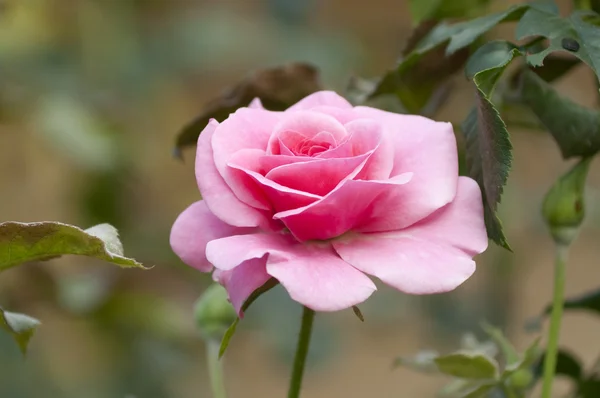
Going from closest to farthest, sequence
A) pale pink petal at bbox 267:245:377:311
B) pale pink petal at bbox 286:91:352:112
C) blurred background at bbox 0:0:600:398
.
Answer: pale pink petal at bbox 267:245:377:311 < pale pink petal at bbox 286:91:352:112 < blurred background at bbox 0:0:600:398

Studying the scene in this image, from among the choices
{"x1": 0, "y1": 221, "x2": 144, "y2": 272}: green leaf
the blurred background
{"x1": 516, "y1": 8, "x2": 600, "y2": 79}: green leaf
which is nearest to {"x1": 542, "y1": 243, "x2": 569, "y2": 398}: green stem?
{"x1": 516, "y1": 8, "x2": 600, "y2": 79}: green leaf

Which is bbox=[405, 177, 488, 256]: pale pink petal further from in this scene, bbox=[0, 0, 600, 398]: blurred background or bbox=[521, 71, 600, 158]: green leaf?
bbox=[0, 0, 600, 398]: blurred background

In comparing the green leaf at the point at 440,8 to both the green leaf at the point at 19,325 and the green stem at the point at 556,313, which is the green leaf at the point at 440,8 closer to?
the green stem at the point at 556,313

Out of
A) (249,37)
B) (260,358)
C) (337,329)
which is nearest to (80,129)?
(249,37)

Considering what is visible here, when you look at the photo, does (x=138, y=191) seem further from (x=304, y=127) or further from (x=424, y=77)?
(x=304, y=127)

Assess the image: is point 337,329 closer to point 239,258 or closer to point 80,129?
point 80,129

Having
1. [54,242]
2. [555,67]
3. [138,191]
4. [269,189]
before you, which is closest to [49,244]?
[54,242]

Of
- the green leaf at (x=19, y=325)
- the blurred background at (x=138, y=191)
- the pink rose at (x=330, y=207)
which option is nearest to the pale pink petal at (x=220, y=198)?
the pink rose at (x=330, y=207)
